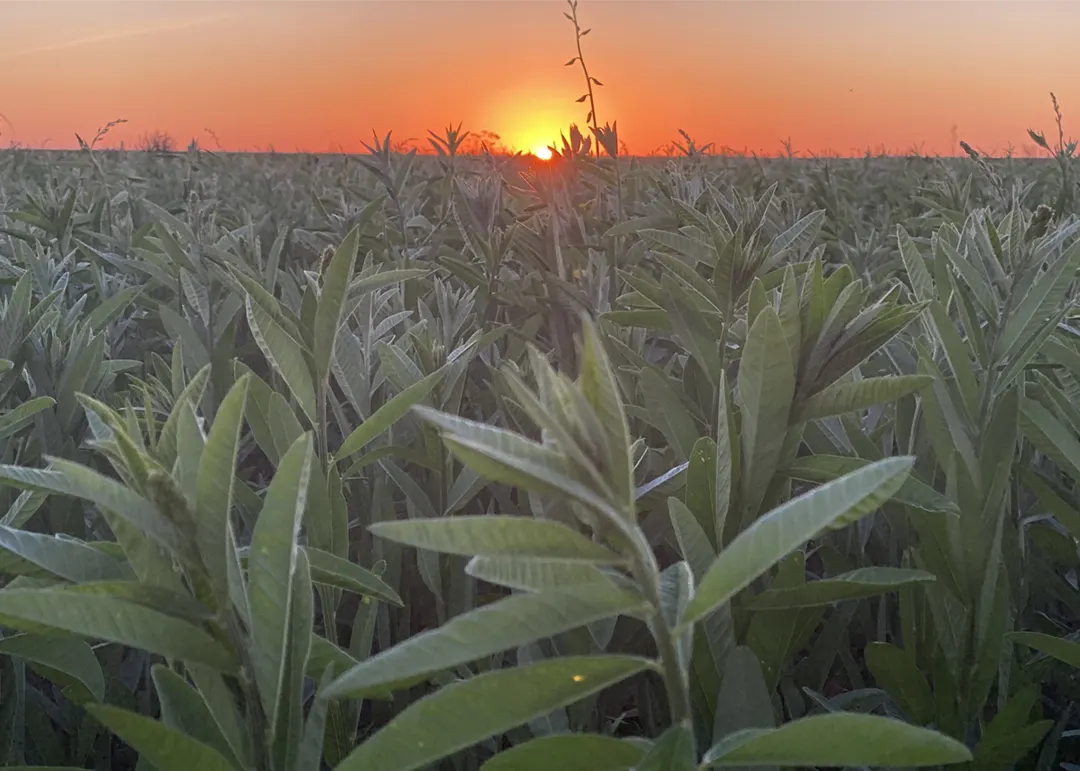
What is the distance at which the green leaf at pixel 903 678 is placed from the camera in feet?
2.28

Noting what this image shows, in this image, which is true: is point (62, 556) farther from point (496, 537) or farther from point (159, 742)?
point (496, 537)

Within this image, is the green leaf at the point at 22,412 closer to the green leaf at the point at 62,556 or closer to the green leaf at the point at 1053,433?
the green leaf at the point at 62,556

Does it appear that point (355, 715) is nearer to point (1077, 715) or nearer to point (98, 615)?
point (98, 615)

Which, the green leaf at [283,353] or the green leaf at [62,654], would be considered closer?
the green leaf at [62,654]

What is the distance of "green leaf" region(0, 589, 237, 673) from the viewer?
439 millimetres

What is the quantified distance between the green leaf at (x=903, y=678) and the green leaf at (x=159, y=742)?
0.48 metres

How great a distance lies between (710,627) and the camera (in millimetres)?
655

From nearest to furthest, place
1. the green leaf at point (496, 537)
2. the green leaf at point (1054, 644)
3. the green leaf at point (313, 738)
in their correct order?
the green leaf at point (496, 537) < the green leaf at point (313, 738) < the green leaf at point (1054, 644)

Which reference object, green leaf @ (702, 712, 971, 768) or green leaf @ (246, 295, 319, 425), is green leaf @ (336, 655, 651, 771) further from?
green leaf @ (246, 295, 319, 425)

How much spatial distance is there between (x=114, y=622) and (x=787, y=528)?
347mm

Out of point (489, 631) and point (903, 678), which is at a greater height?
point (489, 631)

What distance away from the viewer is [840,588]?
1.98 feet

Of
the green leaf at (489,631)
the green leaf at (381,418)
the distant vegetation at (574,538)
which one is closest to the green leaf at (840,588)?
the distant vegetation at (574,538)

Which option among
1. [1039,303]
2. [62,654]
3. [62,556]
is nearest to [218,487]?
[62,556]
